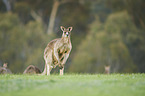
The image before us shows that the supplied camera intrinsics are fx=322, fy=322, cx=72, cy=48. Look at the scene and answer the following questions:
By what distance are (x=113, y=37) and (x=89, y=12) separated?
9876 millimetres

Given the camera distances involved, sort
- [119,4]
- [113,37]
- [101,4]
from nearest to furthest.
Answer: [113,37] → [119,4] → [101,4]

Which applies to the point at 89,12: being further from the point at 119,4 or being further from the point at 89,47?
the point at 89,47

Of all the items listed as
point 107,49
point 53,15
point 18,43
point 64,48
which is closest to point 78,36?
point 53,15

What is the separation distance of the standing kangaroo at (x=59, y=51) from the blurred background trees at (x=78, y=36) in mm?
23074

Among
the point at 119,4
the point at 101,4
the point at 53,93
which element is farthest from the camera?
the point at 101,4

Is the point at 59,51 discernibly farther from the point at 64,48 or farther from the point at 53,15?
the point at 53,15

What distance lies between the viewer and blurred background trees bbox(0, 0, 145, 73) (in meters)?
36.0

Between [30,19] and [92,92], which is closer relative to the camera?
[92,92]

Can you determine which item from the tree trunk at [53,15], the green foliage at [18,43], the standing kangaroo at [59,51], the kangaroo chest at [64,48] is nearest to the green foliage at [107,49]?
the green foliage at [18,43]

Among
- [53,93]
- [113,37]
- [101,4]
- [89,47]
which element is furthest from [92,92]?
[101,4]

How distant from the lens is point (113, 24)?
39062mm

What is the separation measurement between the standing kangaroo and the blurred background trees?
23.1 m

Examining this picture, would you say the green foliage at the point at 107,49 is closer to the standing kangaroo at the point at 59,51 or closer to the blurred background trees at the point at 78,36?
the blurred background trees at the point at 78,36

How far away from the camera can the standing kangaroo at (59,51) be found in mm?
11008
